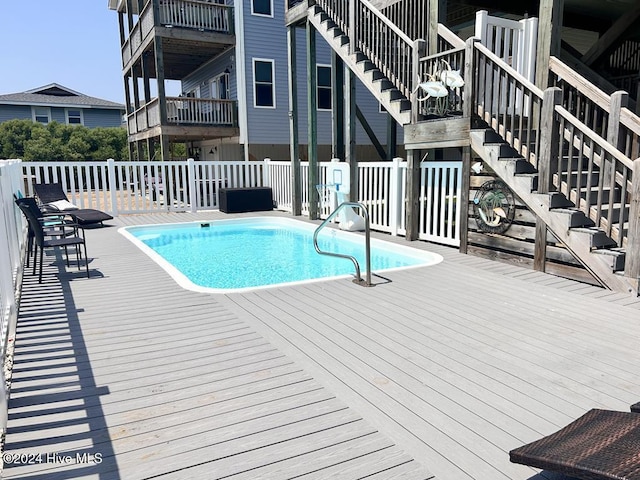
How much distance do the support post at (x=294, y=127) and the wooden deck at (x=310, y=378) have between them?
6260 mm

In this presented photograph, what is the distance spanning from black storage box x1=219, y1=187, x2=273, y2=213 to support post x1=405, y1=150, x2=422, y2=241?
17.9ft

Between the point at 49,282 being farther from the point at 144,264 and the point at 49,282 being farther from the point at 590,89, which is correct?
the point at 590,89

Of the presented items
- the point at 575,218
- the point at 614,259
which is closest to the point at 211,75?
the point at 575,218

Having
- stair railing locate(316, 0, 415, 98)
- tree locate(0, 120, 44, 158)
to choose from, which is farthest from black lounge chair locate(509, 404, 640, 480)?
tree locate(0, 120, 44, 158)

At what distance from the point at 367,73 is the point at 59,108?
2721cm

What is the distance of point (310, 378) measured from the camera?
2754 mm

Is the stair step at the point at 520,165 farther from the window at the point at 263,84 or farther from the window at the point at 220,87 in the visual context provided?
the window at the point at 220,87

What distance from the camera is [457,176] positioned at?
265 inches

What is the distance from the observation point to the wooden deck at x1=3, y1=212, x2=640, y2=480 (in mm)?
2029

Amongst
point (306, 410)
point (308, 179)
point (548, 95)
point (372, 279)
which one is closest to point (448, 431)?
point (306, 410)

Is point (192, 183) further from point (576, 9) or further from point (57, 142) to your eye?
point (57, 142)

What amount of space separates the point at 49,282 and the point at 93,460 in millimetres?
3784

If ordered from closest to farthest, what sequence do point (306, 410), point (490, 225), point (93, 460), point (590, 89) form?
point (93, 460) < point (306, 410) < point (590, 89) < point (490, 225)

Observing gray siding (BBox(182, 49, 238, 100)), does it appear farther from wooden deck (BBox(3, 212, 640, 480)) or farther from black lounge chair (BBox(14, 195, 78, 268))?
wooden deck (BBox(3, 212, 640, 480))
